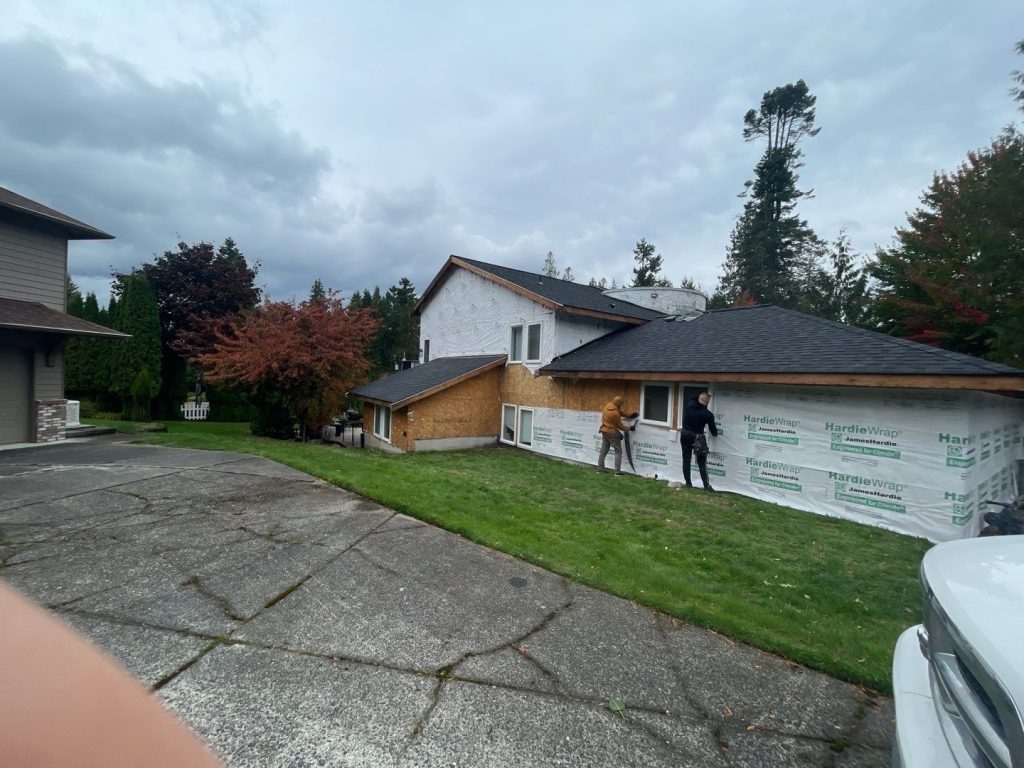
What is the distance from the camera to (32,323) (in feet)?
31.3

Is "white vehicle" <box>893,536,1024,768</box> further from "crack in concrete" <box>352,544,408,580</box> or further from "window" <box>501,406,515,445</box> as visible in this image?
"window" <box>501,406,515,445</box>

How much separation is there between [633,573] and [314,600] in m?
2.74

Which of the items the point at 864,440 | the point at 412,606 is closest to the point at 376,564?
the point at 412,606

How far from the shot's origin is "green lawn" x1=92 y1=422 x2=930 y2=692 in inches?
133

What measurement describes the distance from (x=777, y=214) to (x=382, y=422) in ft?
102

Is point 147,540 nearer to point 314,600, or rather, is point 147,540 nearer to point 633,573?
point 314,600

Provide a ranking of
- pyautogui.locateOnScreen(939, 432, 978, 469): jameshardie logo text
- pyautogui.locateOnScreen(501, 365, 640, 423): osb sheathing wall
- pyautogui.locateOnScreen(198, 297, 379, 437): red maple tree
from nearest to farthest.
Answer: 1. pyautogui.locateOnScreen(939, 432, 978, 469): jameshardie logo text
2. pyautogui.locateOnScreen(501, 365, 640, 423): osb sheathing wall
3. pyautogui.locateOnScreen(198, 297, 379, 437): red maple tree

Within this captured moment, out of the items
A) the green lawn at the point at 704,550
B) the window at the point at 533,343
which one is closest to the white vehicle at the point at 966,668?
the green lawn at the point at 704,550

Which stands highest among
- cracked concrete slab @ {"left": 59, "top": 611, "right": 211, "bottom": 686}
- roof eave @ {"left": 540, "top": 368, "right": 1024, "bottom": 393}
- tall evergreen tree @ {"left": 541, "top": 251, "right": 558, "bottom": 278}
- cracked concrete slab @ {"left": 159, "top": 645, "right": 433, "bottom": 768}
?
tall evergreen tree @ {"left": 541, "top": 251, "right": 558, "bottom": 278}

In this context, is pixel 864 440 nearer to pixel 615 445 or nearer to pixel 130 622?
pixel 615 445

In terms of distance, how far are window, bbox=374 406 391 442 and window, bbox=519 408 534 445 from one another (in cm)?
406

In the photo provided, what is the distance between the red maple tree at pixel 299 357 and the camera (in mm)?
13109

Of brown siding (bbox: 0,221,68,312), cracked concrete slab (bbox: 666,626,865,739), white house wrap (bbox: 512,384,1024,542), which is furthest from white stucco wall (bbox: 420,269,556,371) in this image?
brown siding (bbox: 0,221,68,312)

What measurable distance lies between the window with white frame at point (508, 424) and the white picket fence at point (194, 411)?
16439 mm
